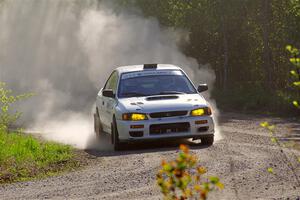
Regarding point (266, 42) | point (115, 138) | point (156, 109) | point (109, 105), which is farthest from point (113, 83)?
point (266, 42)

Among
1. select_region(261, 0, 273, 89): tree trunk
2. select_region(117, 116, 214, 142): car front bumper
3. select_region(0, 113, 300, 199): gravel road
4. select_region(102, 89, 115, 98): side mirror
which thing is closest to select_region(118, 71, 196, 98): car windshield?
select_region(102, 89, 115, 98): side mirror

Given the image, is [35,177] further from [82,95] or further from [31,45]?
[31,45]

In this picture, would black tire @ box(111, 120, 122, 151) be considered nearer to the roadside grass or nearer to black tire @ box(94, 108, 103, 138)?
the roadside grass

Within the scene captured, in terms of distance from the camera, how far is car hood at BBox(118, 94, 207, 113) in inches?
617

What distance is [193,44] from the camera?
42.1 m

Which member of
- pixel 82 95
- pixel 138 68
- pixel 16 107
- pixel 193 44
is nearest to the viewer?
pixel 138 68

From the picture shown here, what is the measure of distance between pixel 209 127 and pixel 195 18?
2340 centimetres

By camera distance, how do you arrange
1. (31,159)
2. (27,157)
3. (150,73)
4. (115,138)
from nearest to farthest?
(31,159) → (27,157) → (115,138) → (150,73)

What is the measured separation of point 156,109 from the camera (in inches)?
616

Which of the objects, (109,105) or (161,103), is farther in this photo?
(109,105)

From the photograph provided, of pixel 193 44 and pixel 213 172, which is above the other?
pixel 213 172

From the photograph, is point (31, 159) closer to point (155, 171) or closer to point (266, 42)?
point (155, 171)

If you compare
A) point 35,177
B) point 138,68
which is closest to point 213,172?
point 35,177

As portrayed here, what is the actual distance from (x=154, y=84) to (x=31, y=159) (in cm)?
308
